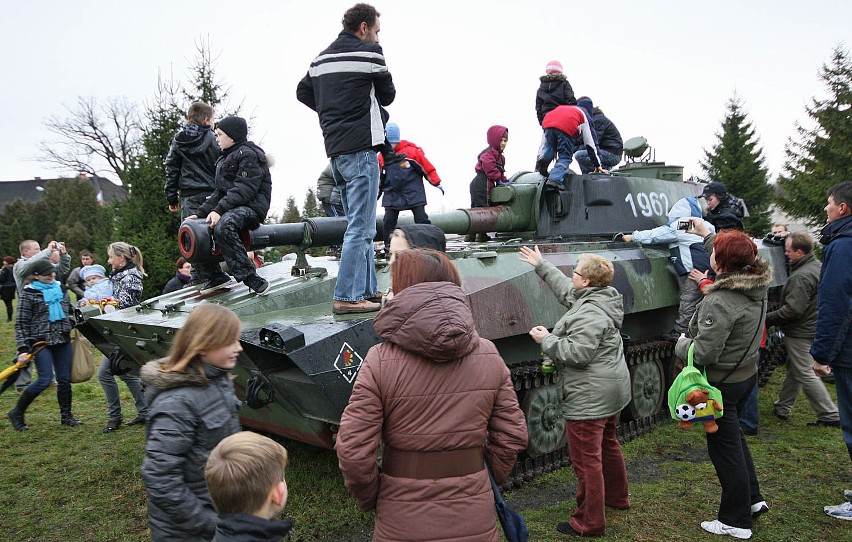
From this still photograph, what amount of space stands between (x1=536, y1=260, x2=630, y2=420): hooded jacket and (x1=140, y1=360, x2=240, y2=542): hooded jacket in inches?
85.8

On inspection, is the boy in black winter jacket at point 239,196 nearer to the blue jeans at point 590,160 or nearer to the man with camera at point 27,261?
the man with camera at point 27,261

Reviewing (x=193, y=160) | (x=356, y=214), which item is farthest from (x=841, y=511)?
(x=193, y=160)

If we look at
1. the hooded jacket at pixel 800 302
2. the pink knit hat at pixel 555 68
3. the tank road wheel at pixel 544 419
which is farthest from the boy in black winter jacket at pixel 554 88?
the tank road wheel at pixel 544 419

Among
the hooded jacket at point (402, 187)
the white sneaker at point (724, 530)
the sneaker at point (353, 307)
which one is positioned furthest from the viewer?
the hooded jacket at point (402, 187)

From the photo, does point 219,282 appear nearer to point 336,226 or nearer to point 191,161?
point 191,161

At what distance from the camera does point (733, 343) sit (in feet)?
14.3

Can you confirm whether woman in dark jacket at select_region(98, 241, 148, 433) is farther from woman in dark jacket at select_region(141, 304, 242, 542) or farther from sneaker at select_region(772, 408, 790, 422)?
→ sneaker at select_region(772, 408, 790, 422)

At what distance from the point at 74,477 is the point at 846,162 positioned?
16.8 meters

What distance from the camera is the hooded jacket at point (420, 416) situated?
→ 8.09 feet

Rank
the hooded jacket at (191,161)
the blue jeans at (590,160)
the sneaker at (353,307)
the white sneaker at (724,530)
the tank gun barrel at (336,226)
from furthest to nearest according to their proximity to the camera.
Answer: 1. the blue jeans at (590,160)
2. the hooded jacket at (191,161)
3. the tank gun barrel at (336,226)
4. the sneaker at (353,307)
5. the white sneaker at (724,530)

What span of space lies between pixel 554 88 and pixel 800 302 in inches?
134

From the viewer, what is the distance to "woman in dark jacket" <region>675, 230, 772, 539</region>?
14.0 feet

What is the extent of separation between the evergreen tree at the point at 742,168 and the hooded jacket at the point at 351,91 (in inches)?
887

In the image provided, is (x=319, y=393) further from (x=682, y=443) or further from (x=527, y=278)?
(x=682, y=443)
